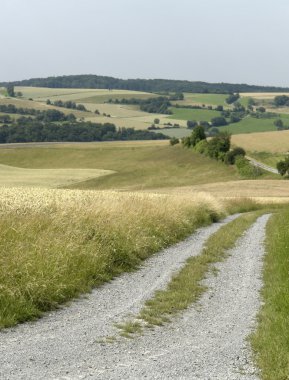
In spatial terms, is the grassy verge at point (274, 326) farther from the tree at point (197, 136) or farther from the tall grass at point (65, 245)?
the tree at point (197, 136)

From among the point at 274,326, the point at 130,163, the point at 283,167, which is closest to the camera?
the point at 274,326

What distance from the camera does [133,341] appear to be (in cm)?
842

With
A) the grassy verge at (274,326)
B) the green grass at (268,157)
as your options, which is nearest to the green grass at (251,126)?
the green grass at (268,157)

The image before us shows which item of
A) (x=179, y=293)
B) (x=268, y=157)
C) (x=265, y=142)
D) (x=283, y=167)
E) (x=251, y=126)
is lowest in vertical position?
(x=283, y=167)

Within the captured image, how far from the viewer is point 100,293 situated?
11.6m

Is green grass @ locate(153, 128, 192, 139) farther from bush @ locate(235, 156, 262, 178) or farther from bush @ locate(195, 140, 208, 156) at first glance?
bush @ locate(235, 156, 262, 178)

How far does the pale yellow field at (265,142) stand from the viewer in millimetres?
117500

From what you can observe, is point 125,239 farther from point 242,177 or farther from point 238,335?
point 242,177

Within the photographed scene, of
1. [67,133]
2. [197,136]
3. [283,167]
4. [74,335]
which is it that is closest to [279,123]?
[197,136]

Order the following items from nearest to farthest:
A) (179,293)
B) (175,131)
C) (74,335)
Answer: (74,335) → (179,293) → (175,131)

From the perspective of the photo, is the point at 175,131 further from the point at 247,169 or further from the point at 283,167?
the point at 283,167

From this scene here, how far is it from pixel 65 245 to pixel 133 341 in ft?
14.6

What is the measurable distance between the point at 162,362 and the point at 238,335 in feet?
6.51

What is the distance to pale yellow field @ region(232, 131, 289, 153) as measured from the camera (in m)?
118
